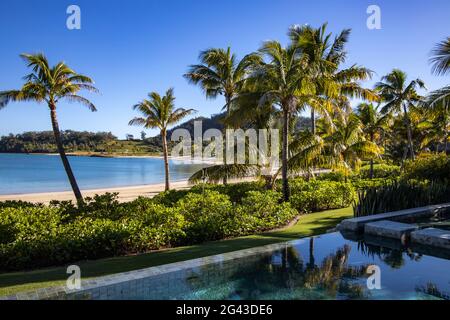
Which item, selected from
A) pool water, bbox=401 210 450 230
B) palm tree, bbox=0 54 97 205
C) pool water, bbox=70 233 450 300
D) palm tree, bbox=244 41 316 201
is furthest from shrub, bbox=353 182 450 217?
palm tree, bbox=0 54 97 205

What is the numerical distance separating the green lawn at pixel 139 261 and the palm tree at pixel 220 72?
10.2 meters

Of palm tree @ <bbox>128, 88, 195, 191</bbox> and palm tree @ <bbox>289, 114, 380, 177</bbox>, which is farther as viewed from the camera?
palm tree @ <bbox>128, 88, 195, 191</bbox>

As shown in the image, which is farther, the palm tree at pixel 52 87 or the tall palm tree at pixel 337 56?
the tall palm tree at pixel 337 56

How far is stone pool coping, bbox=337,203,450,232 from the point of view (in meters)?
9.02

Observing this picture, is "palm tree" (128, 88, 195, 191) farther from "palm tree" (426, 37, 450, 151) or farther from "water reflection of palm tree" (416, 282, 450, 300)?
"water reflection of palm tree" (416, 282, 450, 300)

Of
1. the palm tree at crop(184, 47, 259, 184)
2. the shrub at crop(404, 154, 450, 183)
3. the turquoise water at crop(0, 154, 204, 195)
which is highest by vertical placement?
the palm tree at crop(184, 47, 259, 184)

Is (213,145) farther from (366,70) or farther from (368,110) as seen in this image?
(368,110)

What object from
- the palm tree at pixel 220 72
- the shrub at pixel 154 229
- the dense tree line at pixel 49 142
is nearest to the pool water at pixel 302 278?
the shrub at pixel 154 229

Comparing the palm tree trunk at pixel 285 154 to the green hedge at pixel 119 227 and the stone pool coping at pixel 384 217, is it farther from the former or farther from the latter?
the stone pool coping at pixel 384 217

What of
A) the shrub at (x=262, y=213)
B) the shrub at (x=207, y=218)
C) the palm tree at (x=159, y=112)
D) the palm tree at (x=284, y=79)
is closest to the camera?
the shrub at (x=207, y=218)

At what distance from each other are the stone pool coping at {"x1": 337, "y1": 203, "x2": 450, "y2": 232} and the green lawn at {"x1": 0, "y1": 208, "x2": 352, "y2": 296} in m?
0.67

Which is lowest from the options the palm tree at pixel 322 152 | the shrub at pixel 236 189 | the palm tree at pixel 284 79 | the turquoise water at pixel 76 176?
the turquoise water at pixel 76 176

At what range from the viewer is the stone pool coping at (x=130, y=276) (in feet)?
16.1

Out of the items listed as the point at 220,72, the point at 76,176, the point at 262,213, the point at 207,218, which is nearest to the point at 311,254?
the point at 207,218
